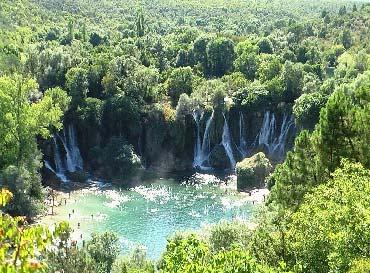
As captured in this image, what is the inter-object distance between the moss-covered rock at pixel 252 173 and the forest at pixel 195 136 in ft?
0.42

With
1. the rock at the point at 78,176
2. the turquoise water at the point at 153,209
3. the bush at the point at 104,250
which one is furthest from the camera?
the rock at the point at 78,176

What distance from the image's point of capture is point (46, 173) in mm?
61750

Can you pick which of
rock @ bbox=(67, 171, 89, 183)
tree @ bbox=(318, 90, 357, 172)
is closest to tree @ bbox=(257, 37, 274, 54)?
rock @ bbox=(67, 171, 89, 183)

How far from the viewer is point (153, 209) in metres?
54.9

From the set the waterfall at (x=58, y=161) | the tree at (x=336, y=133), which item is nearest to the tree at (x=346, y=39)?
the waterfall at (x=58, y=161)

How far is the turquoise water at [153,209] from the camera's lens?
1932 inches

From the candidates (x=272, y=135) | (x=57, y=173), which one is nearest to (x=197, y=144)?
(x=272, y=135)

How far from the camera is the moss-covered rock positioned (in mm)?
60125

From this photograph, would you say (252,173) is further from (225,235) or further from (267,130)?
(225,235)

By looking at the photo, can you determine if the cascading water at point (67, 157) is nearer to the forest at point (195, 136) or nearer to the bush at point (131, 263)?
the forest at point (195, 136)

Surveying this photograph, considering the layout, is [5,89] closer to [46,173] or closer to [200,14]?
[46,173]

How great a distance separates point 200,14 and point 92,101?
4122 inches

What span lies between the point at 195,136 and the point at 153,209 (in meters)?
17.0

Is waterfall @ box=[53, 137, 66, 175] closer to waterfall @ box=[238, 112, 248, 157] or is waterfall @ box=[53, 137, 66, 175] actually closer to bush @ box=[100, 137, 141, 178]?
bush @ box=[100, 137, 141, 178]
